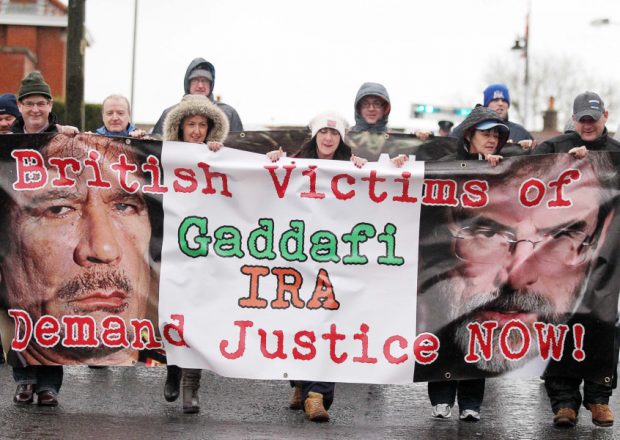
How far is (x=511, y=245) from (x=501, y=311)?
1.32 ft

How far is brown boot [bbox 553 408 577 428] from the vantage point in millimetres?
7207

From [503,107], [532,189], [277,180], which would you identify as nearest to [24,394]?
[277,180]

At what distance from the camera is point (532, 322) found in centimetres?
728

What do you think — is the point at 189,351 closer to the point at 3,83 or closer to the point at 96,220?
the point at 96,220

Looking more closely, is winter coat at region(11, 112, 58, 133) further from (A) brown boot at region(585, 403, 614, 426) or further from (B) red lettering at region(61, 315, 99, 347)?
(A) brown boot at region(585, 403, 614, 426)

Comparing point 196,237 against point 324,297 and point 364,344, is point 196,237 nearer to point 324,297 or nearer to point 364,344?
point 324,297

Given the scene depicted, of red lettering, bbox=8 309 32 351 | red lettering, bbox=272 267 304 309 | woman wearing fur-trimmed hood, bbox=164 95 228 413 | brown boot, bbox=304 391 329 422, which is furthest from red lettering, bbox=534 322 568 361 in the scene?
red lettering, bbox=8 309 32 351

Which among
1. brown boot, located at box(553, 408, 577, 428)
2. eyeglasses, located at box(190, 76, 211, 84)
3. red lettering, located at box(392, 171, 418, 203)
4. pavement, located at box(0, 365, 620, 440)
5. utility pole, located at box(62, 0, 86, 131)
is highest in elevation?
utility pole, located at box(62, 0, 86, 131)

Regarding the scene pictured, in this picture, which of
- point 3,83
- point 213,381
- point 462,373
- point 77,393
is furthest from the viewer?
Answer: point 3,83

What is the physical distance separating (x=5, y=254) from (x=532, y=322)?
3159mm

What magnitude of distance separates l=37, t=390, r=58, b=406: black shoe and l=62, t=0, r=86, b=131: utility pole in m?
9.48

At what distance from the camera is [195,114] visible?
25.3 feet

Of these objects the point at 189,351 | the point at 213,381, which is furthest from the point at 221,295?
the point at 213,381

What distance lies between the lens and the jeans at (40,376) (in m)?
7.37
